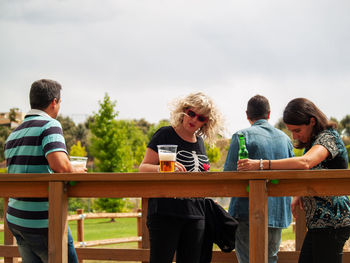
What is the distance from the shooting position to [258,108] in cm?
388

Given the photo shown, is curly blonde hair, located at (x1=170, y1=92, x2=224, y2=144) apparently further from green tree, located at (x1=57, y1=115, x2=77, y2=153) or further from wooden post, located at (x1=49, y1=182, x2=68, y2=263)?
green tree, located at (x1=57, y1=115, x2=77, y2=153)

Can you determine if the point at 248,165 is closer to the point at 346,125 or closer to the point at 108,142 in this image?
the point at 108,142

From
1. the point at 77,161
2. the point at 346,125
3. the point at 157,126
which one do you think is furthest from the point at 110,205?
the point at 346,125

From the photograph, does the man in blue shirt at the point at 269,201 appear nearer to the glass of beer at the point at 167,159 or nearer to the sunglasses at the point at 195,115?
the sunglasses at the point at 195,115

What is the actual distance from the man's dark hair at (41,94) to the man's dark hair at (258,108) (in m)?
1.81

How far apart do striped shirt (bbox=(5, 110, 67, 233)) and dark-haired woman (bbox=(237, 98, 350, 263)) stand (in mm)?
1133

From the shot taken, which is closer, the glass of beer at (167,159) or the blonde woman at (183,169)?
the glass of beer at (167,159)

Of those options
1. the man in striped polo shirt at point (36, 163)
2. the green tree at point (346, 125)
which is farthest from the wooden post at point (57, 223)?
the green tree at point (346, 125)

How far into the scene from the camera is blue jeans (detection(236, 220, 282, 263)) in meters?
3.58

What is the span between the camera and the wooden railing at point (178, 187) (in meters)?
2.27

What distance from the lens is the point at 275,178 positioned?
7.40ft

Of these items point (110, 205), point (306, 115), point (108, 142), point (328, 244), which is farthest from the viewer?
point (108, 142)

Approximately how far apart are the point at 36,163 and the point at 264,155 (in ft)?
6.07

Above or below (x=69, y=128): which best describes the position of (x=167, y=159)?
below
